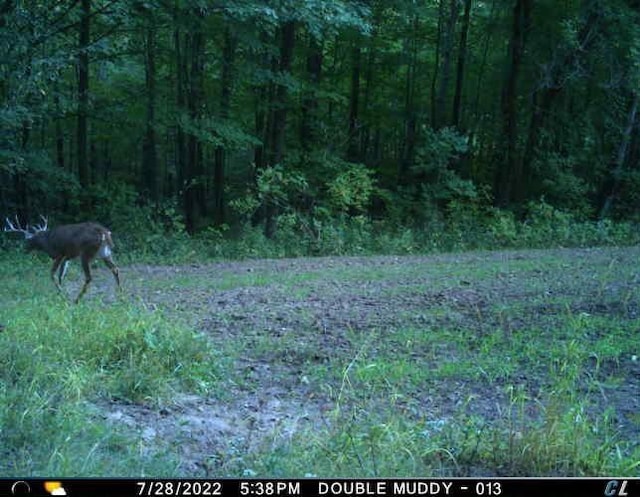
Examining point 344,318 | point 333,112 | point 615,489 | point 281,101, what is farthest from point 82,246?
point 333,112

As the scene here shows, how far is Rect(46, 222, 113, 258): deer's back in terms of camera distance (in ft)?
35.5

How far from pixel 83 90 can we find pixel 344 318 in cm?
1280

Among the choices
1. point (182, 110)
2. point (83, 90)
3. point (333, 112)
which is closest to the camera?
point (182, 110)

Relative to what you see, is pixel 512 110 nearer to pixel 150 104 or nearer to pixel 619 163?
pixel 619 163

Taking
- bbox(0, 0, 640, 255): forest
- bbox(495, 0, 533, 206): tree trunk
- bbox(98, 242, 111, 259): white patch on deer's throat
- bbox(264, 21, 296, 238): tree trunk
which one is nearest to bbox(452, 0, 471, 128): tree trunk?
bbox(0, 0, 640, 255): forest

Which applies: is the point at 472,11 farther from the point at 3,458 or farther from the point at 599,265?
the point at 3,458

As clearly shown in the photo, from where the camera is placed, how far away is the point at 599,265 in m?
12.7

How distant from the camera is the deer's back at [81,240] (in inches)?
426

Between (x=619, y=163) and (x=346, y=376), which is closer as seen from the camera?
(x=346, y=376)

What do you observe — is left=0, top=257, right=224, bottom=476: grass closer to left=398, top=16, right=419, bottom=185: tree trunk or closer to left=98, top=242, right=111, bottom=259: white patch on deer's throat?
left=98, top=242, right=111, bottom=259: white patch on deer's throat

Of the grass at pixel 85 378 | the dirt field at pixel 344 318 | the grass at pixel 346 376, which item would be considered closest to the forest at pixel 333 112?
the dirt field at pixel 344 318
